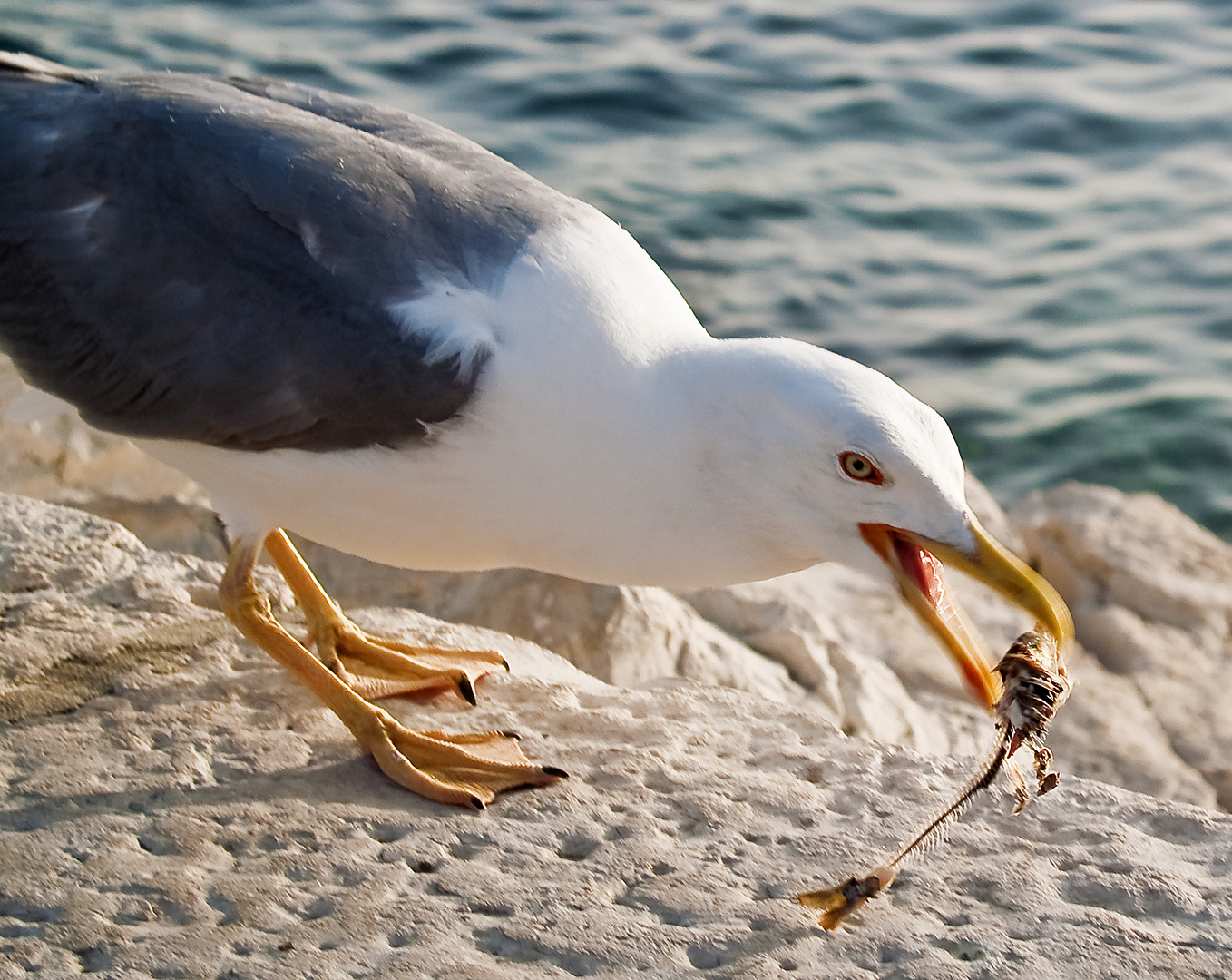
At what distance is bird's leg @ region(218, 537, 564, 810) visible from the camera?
416 cm

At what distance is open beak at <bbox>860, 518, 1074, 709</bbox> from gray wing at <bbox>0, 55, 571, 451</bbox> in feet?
3.87

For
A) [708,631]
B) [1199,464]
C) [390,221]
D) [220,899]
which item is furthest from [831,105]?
[220,899]

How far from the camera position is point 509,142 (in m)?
11.6

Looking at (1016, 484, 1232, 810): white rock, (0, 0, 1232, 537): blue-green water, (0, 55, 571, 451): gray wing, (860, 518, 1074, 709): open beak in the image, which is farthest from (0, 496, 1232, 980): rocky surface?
(0, 0, 1232, 537): blue-green water

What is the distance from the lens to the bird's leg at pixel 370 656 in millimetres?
4852

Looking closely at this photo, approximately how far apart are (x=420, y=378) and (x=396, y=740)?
3.52 feet

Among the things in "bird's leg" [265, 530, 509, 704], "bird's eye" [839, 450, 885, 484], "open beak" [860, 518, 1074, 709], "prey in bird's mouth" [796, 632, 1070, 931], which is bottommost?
"bird's leg" [265, 530, 509, 704]

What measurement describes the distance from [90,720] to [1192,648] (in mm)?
5371

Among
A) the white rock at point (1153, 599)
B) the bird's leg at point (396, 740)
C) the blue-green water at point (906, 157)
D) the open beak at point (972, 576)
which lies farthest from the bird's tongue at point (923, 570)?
the blue-green water at point (906, 157)

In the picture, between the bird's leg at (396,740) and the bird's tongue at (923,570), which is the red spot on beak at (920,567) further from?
the bird's leg at (396,740)

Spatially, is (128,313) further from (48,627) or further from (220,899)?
(220,899)

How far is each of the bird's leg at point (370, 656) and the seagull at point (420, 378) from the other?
34cm

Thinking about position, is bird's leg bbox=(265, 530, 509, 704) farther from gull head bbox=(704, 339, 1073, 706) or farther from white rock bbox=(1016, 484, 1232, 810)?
white rock bbox=(1016, 484, 1232, 810)

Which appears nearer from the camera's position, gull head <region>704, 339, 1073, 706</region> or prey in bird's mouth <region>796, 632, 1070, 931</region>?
prey in bird's mouth <region>796, 632, 1070, 931</region>
